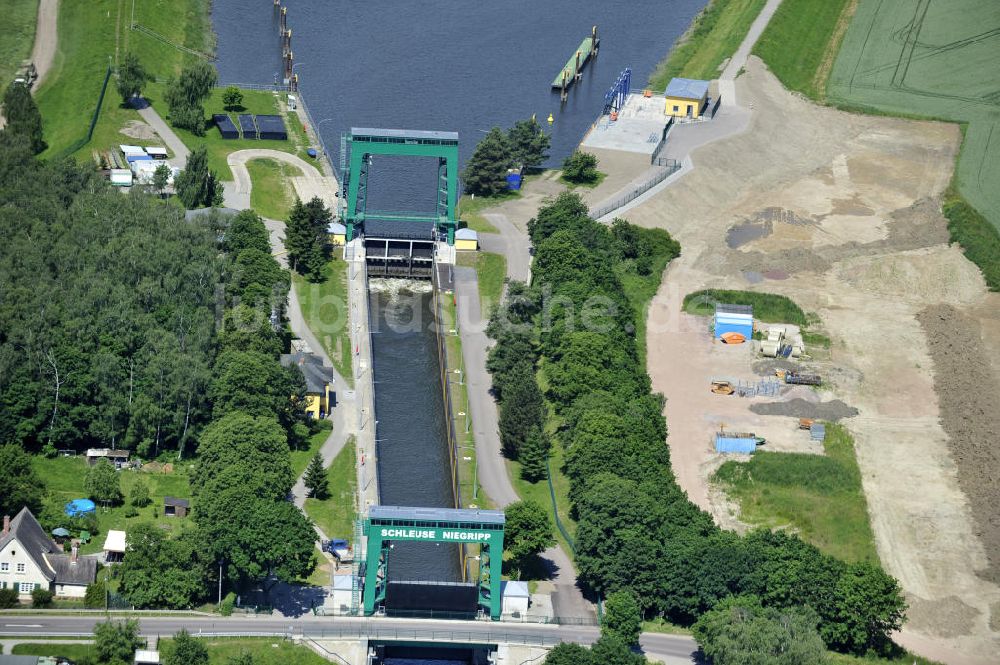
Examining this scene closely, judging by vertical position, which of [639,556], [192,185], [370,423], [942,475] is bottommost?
[639,556]

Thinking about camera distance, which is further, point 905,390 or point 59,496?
point 905,390

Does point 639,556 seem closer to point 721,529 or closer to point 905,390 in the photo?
point 721,529

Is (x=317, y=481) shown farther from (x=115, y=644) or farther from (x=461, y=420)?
(x=115, y=644)

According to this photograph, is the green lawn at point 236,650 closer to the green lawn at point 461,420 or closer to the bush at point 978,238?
the green lawn at point 461,420

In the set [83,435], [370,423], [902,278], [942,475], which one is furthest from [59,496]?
[902,278]

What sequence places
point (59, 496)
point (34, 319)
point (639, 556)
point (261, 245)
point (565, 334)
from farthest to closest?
point (261, 245)
point (565, 334)
point (34, 319)
point (59, 496)
point (639, 556)

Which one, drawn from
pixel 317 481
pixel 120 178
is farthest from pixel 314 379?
pixel 120 178

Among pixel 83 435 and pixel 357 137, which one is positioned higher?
pixel 357 137

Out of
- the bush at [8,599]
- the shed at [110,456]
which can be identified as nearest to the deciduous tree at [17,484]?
the shed at [110,456]
